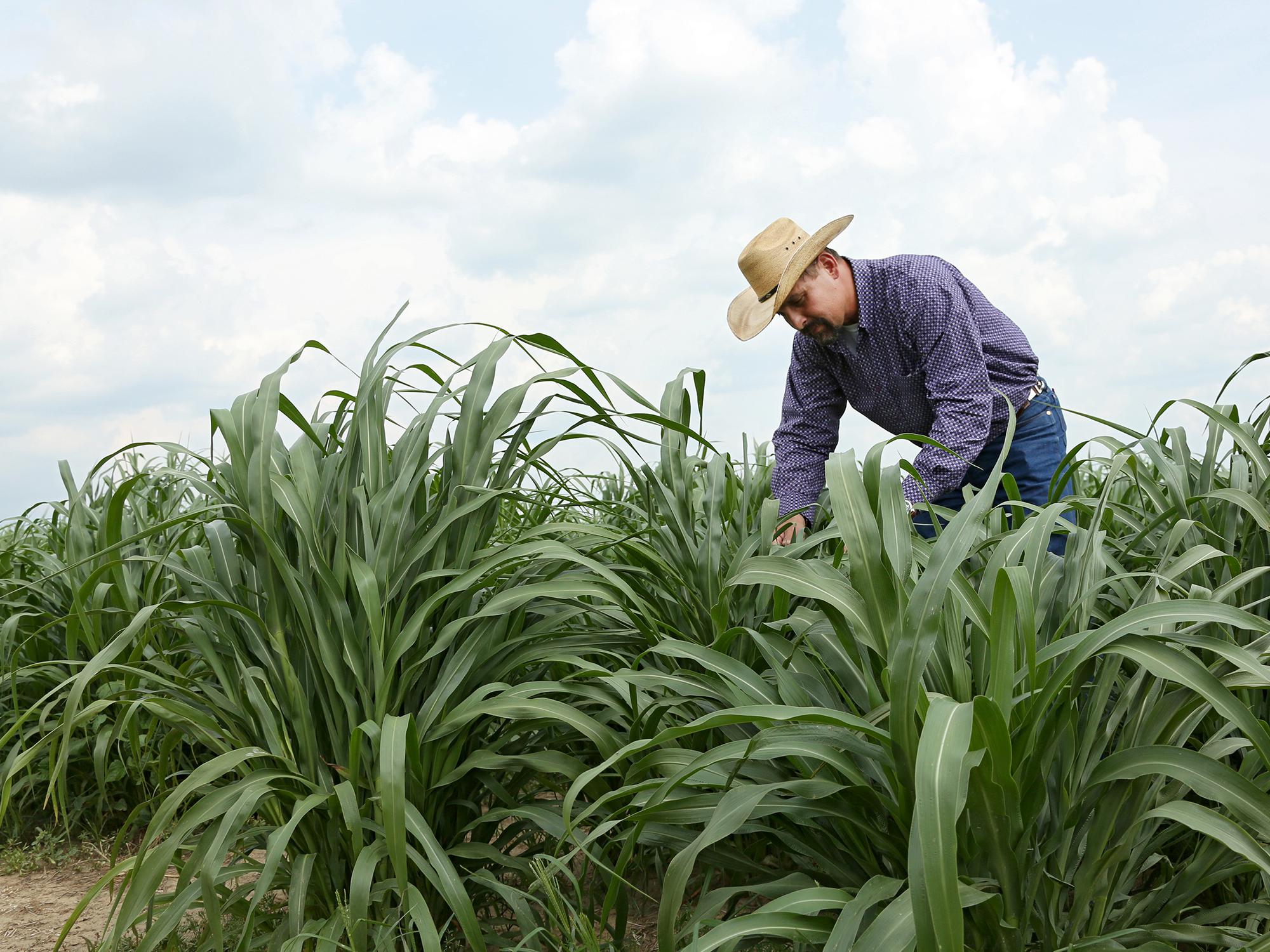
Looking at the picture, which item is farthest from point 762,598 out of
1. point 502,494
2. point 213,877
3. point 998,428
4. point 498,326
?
point 998,428

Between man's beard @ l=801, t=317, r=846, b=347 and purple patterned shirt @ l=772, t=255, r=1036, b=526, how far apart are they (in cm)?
4

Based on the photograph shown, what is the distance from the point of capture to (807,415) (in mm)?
2930

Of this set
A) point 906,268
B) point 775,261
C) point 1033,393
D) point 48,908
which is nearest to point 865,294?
point 906,268

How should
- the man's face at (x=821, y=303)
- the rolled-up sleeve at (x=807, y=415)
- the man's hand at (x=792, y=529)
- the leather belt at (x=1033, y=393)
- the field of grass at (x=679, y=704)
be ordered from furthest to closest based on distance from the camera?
the rolled-up sleeve at (x=807, y=415) < the leather belt at (x=1033, y=393) < the man's face at (x=821, y=303) < the man's hand at (x=792, y=529) < the field of grass at (x=679, y=704)

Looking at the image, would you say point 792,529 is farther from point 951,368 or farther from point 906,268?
point 906,268

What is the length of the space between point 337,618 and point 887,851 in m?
0.81

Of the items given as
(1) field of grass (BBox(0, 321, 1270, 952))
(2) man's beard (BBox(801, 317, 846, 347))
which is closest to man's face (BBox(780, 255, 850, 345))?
(2) man's beard (BBox(801, 317, 846, 347))

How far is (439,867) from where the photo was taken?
4.17 feet

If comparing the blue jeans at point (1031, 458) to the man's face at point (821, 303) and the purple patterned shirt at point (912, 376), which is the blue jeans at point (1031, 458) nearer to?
the purple patterned shirt at point (912, 376)

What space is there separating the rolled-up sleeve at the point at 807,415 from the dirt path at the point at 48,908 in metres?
1.93

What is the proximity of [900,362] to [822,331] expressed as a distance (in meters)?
0.25

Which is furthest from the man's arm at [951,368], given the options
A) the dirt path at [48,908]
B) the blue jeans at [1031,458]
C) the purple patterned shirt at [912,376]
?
the dirt path at [48,908]

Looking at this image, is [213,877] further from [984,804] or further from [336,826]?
[984,804]

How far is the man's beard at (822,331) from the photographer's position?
8.59 ft
